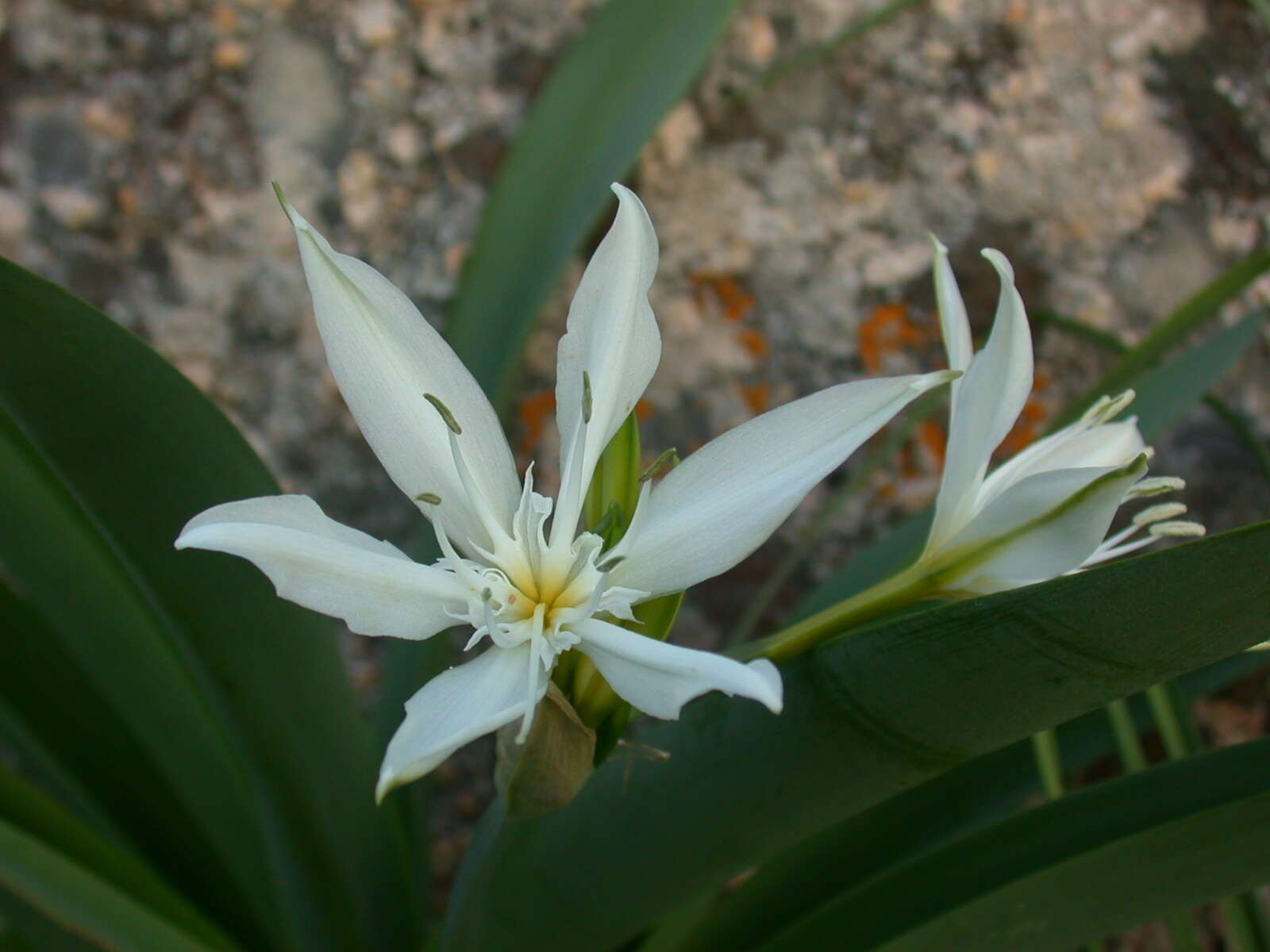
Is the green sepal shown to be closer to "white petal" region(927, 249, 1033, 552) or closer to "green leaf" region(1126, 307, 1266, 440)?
"white petal" region(927, 249, 1033, 552)

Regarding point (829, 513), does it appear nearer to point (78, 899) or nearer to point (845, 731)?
point (845, 731)

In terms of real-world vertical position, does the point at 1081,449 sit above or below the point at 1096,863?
above

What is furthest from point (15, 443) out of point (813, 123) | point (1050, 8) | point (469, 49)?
point (1050, 8)

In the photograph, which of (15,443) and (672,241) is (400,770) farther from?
(672,241)

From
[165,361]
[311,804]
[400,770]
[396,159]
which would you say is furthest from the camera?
[396,159]

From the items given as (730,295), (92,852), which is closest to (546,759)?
(92,852)

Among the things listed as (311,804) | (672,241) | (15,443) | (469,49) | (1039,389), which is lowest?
(311,804)

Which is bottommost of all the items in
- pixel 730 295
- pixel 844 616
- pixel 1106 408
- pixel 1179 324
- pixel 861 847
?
pixel 861 847

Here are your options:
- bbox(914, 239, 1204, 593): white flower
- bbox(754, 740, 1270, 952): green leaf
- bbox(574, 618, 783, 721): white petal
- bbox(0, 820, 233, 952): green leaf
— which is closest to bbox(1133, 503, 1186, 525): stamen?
bbox(914, 239, 1204, 593): white flower
